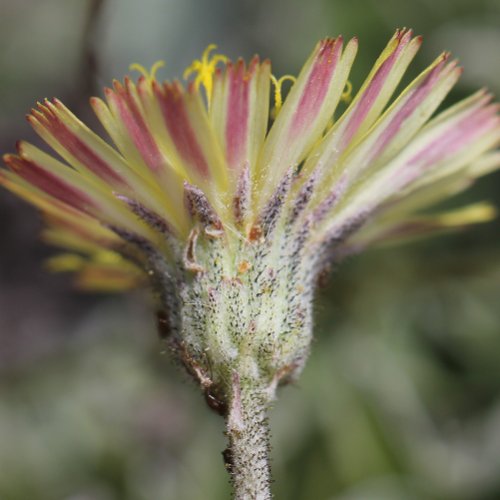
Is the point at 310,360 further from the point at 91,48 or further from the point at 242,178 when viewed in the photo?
the point at 242,178

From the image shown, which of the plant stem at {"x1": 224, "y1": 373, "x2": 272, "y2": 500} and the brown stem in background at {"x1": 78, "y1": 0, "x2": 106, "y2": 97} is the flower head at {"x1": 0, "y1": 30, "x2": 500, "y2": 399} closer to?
the plant stem at {"x1": 224, "y1": 373, "x2": 272, "y2": 500}

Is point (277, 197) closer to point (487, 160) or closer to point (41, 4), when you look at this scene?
point (487, 160)

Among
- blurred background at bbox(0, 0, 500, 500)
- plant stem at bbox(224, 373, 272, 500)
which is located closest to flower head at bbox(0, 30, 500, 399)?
plant stem at bbox(224, 373, 272, 500)

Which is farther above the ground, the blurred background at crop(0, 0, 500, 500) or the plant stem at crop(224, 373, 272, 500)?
the blurred background at crop(0, 0, 500, 500)

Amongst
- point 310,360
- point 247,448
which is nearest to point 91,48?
point 310,360

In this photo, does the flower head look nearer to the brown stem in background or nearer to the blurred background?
the blurred background

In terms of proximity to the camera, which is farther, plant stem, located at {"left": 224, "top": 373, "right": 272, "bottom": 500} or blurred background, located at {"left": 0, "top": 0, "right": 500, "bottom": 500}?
blurred background, located at {"left": 0, "top": 0, "right": 500, "bottom": 500}

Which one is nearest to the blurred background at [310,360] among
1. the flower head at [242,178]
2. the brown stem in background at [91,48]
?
the brown stem in background at [91,48]
